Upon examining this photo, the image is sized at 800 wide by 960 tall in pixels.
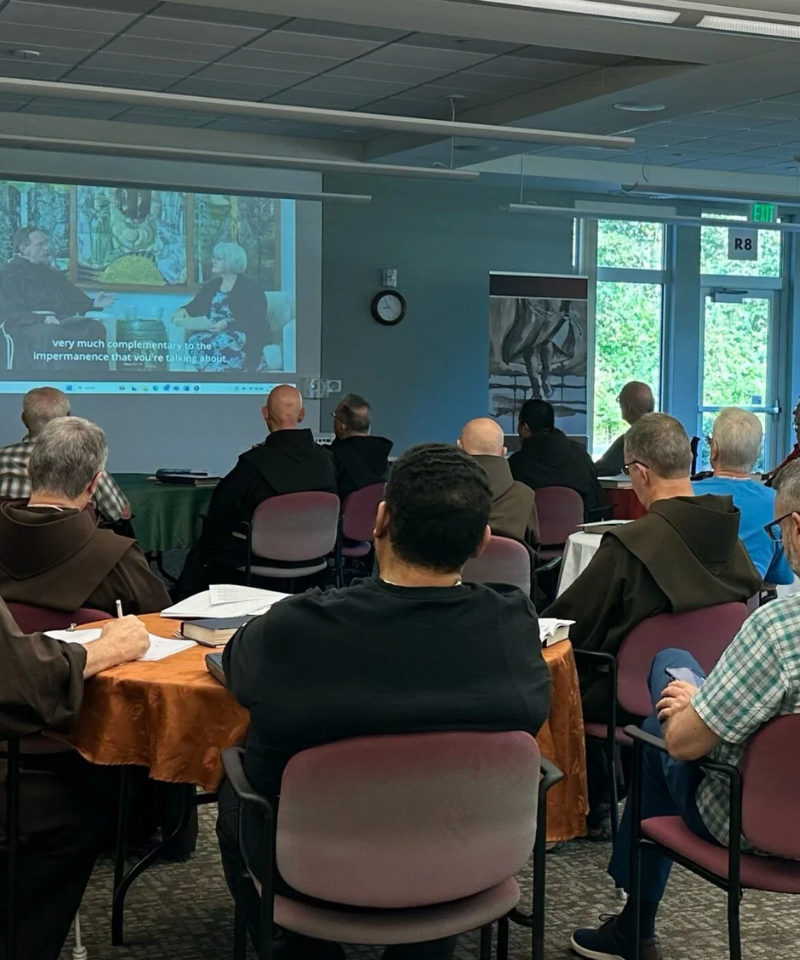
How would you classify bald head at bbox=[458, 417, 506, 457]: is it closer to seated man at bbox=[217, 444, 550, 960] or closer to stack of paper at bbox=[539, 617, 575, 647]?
stack of paper at bbox=[539, 617, 575, 647]

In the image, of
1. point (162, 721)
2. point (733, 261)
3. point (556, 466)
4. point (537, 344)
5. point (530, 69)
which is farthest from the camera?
point (733, 261)

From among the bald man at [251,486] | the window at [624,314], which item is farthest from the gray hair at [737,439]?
the window at [624,314]

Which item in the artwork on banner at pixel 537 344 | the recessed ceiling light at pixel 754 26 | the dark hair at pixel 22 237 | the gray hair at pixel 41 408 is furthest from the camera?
the artwork on banner at pixel 537 344

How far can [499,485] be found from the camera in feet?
18.3

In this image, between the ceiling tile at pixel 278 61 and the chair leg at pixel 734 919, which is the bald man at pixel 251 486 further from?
the chair leg at pixel 734 919

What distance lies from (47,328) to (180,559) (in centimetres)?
214

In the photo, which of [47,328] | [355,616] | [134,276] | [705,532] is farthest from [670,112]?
[355,616]

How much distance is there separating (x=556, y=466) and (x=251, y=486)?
1.79 metres

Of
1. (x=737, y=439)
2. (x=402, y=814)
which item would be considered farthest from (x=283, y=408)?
(x=402, y=814)

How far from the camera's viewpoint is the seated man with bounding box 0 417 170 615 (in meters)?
3.04

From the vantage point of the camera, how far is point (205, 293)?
10.4 m

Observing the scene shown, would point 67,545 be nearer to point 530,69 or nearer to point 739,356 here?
point 530,69

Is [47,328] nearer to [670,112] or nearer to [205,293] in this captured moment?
[205,293]

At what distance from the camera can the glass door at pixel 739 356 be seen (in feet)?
43.2
